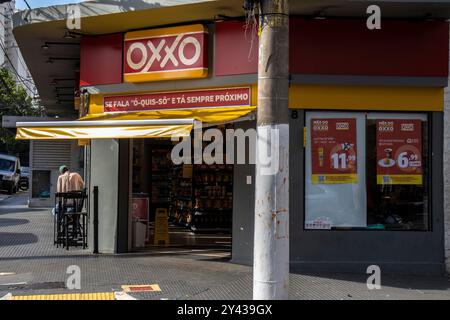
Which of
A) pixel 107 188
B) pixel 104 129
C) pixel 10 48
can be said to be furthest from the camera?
pixel 10 48

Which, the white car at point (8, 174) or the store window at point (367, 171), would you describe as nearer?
the store window at point (367, 171)

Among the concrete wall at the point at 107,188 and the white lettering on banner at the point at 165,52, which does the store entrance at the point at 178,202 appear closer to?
the concrete wall at the point at 107,188

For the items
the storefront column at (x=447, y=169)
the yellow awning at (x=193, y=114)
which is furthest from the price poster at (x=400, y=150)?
the yellow awning at (x=193, y=114)

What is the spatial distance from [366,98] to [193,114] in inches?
118

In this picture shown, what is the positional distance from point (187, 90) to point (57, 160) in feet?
44.6

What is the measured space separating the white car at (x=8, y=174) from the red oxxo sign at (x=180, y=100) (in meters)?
24.4

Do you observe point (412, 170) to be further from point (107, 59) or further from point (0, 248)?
point (0, 248)

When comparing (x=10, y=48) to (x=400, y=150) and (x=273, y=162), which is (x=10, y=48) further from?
(x=273, y=162)

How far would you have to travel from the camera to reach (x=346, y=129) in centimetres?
955

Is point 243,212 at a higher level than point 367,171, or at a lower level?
lower

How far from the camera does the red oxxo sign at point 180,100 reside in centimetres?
969

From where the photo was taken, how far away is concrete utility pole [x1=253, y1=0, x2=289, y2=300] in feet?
18.7

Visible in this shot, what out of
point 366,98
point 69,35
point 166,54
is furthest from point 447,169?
point 69,35

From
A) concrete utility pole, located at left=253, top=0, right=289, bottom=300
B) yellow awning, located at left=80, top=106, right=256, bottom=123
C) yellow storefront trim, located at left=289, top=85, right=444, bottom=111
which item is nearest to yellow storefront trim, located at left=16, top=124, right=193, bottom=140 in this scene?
yellow awning, located at left=80, top=106, right=256, bottom=123
